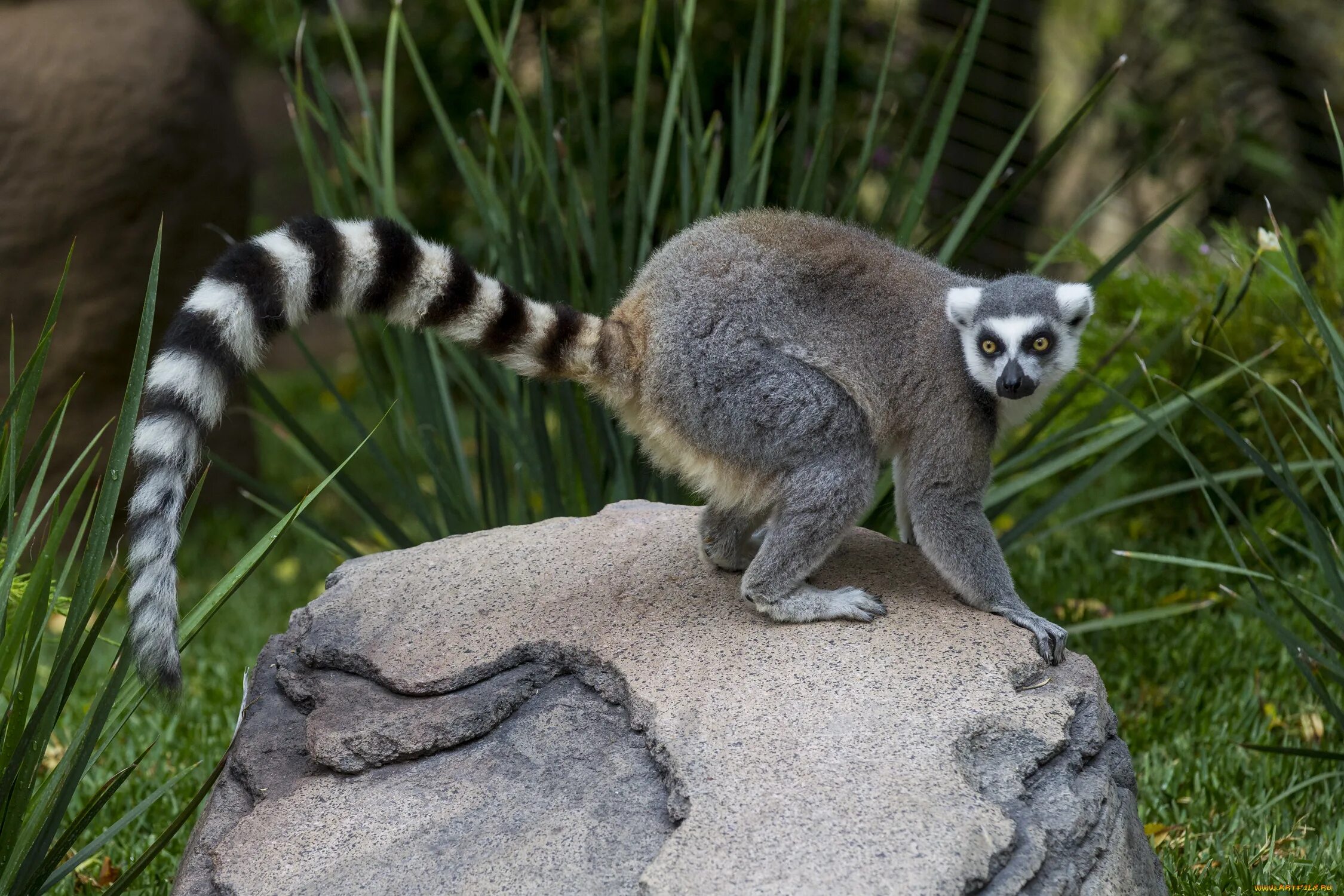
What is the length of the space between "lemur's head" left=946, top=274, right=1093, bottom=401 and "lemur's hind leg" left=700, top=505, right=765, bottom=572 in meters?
0.72

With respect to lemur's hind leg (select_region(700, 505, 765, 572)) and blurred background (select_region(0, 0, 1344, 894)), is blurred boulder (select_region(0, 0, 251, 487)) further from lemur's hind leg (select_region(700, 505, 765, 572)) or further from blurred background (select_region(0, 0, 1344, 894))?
lemur's hind leg (select_region(700, 505, 765, 572))

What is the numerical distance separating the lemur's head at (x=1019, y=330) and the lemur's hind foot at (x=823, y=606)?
657mm

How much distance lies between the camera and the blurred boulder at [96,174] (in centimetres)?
654

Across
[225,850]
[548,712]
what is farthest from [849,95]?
[225,850]

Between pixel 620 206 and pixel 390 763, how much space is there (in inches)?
174

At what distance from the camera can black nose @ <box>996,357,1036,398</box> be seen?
3.20 metres

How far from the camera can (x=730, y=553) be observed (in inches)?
135

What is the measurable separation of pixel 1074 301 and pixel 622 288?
1730 millimetres

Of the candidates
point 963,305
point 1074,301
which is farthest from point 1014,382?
point 1074,301

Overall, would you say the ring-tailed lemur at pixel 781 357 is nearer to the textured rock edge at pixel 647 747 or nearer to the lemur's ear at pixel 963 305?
the lemur's ear at pixel 963 305

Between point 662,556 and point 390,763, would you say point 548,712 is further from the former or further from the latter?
point 662,556

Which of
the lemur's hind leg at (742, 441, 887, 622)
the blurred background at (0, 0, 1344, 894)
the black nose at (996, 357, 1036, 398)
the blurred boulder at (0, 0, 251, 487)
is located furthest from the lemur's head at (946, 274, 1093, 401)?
the blurred boulder at (0, 0, 251, 487)

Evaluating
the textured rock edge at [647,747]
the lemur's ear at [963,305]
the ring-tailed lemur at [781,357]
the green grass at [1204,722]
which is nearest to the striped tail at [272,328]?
the ring-tailed lemur at [781,357]

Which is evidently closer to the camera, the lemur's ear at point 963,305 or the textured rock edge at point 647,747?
the textured rock edge at point 647,747
